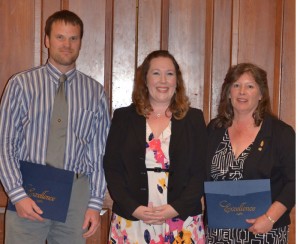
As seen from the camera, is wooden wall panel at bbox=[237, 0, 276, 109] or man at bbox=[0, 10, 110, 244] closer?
man at bbox=[0, 10, 110, 244]

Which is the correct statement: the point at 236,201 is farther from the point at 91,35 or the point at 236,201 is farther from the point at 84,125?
the point at 91,35

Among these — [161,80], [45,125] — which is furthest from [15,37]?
[161,80]

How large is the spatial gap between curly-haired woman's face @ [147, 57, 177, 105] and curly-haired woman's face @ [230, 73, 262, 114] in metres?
0.31

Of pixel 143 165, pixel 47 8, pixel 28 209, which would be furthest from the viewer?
pixel 47 8

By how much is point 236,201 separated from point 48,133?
0.94 m

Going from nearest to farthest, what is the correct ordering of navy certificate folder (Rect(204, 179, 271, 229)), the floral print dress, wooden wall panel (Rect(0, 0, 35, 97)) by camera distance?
navy certificate folder (Rect(204, 179, 271, 229))
the floral print dress
wooden wall panel (Rect(0, 0, 35, 97))

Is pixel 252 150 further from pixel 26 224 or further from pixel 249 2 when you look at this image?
pixel 26 224

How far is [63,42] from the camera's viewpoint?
93.3 inches

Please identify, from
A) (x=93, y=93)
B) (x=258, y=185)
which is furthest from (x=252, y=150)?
(x=93, y=93)

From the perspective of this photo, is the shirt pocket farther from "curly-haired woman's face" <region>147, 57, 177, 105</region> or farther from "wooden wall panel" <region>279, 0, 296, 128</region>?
"wooden wall panel" <region>279, 0, 296, 128</region>

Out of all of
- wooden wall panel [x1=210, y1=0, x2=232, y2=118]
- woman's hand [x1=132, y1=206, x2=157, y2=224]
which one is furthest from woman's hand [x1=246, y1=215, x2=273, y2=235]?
wooden wall panel [x1=210, y1=0, x2=232, y2=118]

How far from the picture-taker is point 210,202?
7.67 feet

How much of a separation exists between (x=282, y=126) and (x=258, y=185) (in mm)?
335

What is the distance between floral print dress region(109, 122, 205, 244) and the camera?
2.40m
